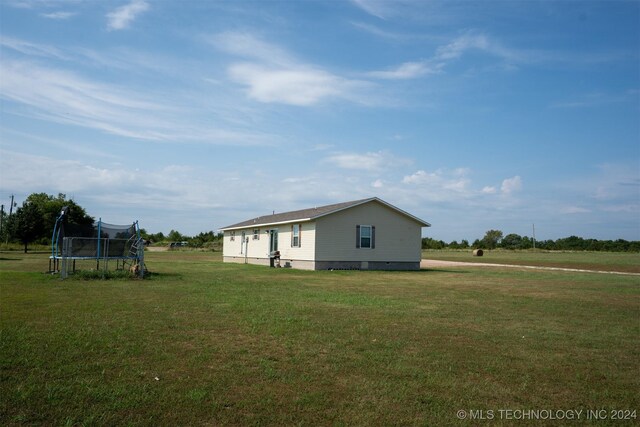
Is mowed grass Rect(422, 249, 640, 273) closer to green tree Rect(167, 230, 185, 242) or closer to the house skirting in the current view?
the house skirting

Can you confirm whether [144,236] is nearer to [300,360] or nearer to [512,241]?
[512,241]

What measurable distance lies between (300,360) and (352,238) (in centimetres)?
2135

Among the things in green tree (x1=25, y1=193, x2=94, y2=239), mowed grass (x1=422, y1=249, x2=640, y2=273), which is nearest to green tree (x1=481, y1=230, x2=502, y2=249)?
mowed grass (x1=422, y1=249, x2=640, y2=273)

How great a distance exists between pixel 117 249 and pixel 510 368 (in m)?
16.8

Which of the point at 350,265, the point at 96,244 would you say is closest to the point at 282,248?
the point at 350,265

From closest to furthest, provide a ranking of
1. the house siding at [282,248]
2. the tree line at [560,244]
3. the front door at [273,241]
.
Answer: the house siding at [282,248], the front door at [273,241], the tree line at [560,244]

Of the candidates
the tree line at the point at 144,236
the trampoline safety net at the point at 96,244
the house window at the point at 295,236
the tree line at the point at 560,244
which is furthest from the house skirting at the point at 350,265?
the tree line at the point at 560,244

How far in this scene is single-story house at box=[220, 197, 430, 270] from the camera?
87.9ft

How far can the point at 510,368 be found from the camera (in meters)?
6.30

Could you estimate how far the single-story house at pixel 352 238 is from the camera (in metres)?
26.8

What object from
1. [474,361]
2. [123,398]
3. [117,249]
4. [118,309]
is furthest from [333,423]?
[117,249]

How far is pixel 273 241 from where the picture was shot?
31844mm

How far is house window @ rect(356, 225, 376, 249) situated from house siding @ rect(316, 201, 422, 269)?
0.18 meters

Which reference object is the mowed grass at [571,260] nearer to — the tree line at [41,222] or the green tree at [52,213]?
the tree line at [41,222]
